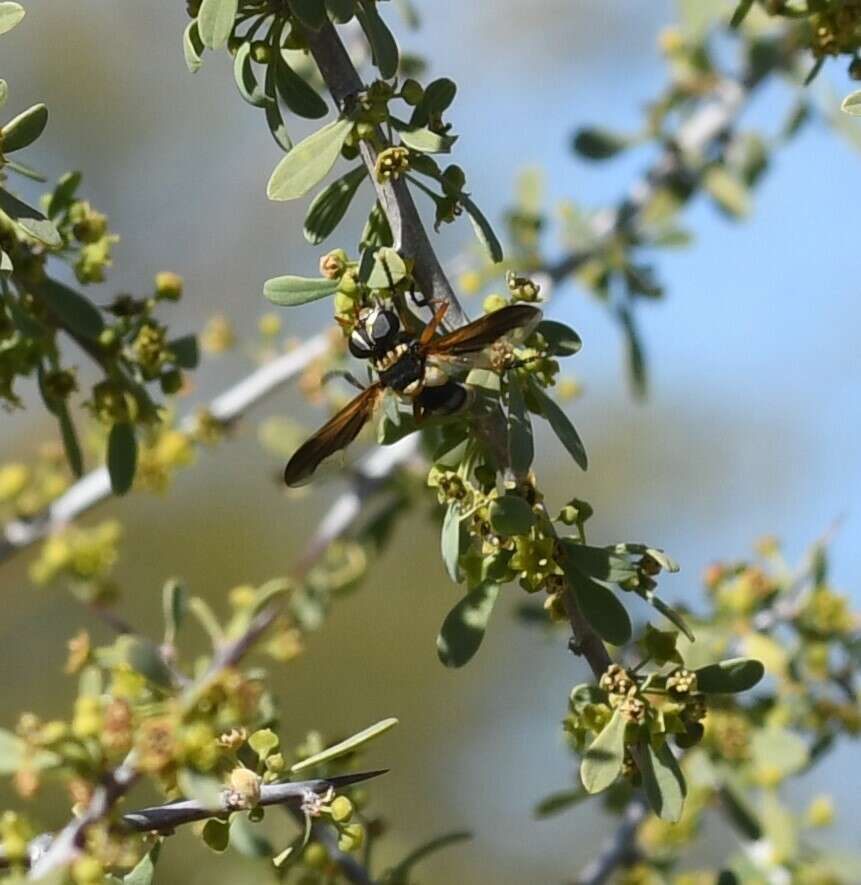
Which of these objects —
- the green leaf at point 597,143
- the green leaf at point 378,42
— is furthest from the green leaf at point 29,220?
the green leaf at point 597,143

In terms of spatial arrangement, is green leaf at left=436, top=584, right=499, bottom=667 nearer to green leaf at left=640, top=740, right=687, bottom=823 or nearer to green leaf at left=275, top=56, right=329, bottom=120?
green leaf at left=640, top=740, right=687, bottom=823

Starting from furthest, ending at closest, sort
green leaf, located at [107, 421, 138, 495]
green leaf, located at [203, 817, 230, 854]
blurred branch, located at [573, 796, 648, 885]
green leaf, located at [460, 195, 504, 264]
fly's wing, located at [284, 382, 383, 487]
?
blurred branch, located at [573, 796, 648, 885]
green leaf, located at [107, 421, 138, 495]
fly's wing, located at [284, 382, 383, 487]
green leaf, located at [460, 195, 504, 264]
green leaf, located at [203, 817, 230, 854]

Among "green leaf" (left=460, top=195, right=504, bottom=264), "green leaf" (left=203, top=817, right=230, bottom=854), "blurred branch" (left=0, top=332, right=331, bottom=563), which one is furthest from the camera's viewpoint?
"blurred branch" (left=0, top=332, right=331, bottom=563)

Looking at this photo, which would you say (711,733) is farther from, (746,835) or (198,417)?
(198,417)

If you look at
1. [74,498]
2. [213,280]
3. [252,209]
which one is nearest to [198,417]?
[74,498]

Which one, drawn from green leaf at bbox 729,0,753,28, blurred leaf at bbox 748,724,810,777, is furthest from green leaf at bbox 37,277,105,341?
blurred leaf at bbox 748,724,810,777

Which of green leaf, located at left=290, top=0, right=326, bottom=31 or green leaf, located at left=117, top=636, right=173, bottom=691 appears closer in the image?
green leaf, located at left=290, top=0, right=326, bottom=31

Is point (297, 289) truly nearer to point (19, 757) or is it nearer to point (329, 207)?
point (329, 207)

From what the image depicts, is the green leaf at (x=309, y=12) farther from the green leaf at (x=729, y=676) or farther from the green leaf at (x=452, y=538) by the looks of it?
the green leaf at (x=729, y=676)
